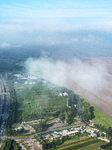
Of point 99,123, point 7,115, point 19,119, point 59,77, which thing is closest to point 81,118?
point 99,123

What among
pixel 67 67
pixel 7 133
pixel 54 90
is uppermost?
pixel 67 67

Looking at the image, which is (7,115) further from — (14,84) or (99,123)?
(14,84)

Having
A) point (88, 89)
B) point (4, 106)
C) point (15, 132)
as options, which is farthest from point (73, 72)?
point (15, 132)

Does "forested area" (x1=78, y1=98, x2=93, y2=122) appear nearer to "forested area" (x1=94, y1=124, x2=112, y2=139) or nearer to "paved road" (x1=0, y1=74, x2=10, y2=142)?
"forested area" (x1=94, y1=124, x2=112, y2=139)

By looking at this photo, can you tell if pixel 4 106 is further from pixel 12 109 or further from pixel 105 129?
pixel 105 129

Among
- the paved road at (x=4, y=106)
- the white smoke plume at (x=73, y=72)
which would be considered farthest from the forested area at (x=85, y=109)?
the paved road at (x=4, y=106)

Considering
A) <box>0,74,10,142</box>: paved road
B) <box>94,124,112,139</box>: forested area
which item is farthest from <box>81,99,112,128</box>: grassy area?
<box>0,74,10,142</box>: paved road
